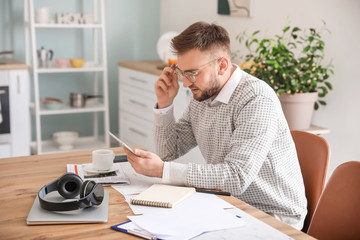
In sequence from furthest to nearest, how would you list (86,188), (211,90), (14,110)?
(14,110)
(211,90)
(86,188)

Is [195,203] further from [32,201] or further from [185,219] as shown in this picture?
[32,201]

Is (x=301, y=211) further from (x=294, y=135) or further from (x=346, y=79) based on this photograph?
(x=346, y=79)

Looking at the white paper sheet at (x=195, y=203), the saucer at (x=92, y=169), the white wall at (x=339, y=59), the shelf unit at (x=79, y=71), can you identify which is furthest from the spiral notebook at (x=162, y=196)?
the shelf unit at (x=79, y=71)

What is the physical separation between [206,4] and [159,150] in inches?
94.2

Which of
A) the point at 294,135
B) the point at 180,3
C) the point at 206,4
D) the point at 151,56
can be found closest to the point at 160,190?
the point at 294,135

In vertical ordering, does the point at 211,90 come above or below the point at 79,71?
above

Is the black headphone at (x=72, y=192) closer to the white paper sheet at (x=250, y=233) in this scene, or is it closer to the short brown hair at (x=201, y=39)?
the white paper sheet at (x=250, y=233)

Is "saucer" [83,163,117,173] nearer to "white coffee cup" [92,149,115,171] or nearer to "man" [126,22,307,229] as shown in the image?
"white coffee cup" [92,149,115,171]

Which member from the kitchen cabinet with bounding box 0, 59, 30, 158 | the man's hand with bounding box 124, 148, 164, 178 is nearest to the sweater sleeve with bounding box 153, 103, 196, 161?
the man's hand with bounding box 124, 148, 164, 178

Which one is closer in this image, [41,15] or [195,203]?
[195,203]

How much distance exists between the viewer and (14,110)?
3984 millimetres

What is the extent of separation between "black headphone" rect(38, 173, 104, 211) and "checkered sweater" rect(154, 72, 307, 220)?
0.31 metres

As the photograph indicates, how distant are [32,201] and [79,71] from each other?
10.4ft

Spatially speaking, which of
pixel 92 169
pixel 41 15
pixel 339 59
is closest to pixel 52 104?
pixel 41 15
